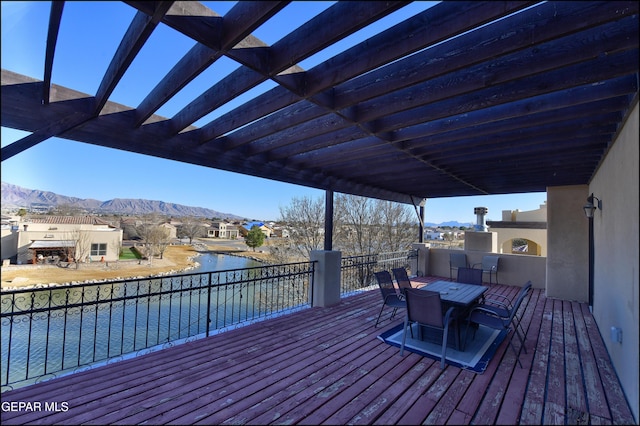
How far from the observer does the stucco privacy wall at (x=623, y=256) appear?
2092 mm

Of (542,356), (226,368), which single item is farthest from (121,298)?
(542,356)

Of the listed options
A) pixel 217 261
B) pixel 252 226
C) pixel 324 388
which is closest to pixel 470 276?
pixel 324 388

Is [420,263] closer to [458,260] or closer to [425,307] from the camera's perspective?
[458,260]

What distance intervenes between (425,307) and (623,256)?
1.75m

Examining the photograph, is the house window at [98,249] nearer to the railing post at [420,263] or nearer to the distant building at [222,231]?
the railing post at [420,263]

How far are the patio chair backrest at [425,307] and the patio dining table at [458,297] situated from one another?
17.7 inches

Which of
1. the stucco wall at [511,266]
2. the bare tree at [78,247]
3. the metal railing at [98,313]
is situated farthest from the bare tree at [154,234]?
the stucco wall at [511,266]

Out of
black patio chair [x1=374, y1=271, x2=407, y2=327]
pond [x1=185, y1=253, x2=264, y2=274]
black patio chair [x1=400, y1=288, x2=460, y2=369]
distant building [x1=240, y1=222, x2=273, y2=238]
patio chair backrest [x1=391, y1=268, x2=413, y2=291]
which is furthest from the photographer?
distant building [x1=240, y1=222, x2=273, y2=238]

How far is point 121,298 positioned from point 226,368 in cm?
139

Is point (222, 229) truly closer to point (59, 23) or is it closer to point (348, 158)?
point (348, 158)

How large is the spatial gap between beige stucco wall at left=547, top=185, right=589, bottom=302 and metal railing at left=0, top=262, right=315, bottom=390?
17.0ft

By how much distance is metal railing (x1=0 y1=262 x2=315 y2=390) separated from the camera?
255cm

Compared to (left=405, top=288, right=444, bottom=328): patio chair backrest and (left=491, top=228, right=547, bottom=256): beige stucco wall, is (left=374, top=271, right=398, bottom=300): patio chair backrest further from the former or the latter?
(left=491, top=228, right=547, bottom=256): beige stucco wall

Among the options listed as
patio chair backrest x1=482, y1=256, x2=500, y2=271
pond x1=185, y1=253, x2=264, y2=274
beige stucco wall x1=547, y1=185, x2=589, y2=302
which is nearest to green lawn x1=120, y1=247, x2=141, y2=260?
pond x1=185, y1=253, x2=264, y2=274
